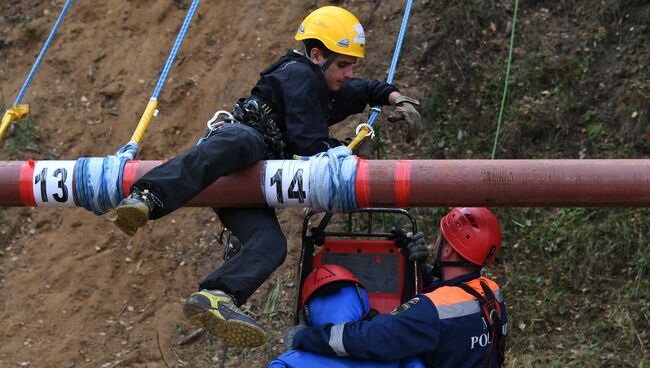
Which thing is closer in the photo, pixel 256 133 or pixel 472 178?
pixel 472 178

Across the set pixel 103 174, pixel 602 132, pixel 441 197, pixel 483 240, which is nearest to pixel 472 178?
pixel 441 197

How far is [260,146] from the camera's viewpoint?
4445 millimetres

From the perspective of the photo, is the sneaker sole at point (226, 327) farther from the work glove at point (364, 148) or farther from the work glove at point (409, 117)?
the work glove at point (409, 117)

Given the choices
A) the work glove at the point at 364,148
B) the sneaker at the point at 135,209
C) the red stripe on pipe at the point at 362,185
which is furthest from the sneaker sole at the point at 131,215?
the work glove at the point at 364,148

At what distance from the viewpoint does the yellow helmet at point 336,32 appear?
16.5 ft

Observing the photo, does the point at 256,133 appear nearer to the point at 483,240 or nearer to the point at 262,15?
the point at 483,240

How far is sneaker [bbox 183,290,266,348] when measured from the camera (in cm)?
400

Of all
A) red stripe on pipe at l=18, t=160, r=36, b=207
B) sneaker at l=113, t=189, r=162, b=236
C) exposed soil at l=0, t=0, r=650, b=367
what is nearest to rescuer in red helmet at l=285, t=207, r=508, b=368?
sneaker at l=113, t=189, r=162, b=236

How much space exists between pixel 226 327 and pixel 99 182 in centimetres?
87

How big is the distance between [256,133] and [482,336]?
1.28 m

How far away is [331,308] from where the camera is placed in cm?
455

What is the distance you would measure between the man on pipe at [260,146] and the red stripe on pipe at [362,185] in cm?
41

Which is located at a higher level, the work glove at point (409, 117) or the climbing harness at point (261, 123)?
the climbing harness at point (261, 123)

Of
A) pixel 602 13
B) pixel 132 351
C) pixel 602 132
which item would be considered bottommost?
pixel 132 351
